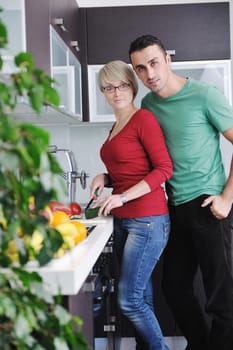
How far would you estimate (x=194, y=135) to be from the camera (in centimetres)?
240

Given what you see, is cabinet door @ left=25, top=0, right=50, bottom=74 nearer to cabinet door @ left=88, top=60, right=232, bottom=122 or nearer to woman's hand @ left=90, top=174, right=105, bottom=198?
woman's hand @ left=90, top=174, right=105, bottom=198

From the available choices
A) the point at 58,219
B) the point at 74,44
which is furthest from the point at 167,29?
the point at 58,219

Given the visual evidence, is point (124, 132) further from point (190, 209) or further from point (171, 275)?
point (171, 275)

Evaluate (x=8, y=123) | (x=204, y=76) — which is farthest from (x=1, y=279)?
(x=204, y=76)

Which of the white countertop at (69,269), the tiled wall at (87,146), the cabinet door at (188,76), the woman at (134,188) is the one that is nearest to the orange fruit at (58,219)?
the white countertop at (69,269)

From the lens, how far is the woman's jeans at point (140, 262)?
2318 millimetres

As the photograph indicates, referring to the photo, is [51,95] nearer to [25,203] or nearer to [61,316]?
[25,203]

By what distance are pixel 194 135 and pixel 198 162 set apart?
107mm

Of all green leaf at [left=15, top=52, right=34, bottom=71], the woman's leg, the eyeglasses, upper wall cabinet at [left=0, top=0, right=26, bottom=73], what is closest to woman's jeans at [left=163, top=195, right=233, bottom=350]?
the woman's leg

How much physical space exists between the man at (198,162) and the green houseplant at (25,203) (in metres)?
1.44

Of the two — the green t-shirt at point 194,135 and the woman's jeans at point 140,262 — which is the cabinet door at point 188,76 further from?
the woman's jeans at point 140,262

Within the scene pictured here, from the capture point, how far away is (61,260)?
1.42 metres

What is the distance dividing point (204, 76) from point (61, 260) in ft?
8.83

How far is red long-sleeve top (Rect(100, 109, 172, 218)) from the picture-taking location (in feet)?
7.41
